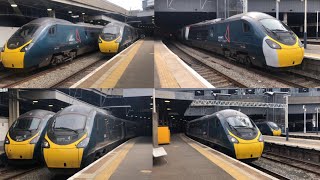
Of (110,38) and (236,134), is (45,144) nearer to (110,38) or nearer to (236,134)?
(110,38)

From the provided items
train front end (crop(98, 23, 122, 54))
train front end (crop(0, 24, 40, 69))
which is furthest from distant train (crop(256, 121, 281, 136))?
train front end (crop(0, 24, 40, 69))

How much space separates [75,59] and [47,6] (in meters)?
3.21

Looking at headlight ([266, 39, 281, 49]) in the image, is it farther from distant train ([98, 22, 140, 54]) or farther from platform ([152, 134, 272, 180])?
platform ([152, 134, 272, 180])

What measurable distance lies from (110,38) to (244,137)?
3.08 meters

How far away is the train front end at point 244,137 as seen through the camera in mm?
6093

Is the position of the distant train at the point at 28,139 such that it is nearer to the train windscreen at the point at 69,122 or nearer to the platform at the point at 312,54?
the train windscreen at the point at 69,122

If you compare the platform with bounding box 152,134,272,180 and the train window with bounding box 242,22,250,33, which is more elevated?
the train window with bounding box 242,22,250,33

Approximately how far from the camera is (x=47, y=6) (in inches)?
140

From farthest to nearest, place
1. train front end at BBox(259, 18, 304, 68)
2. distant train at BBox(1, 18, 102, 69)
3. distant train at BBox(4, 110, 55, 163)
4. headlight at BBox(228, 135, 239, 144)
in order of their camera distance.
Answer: train front end at BBox(259, 18, 304, 68)
headlight at BBox(228, 135, 239, 144)
distant train at BBox(4, 110, 55, 163)
distant train at BBox(1, 18, 102, 69)

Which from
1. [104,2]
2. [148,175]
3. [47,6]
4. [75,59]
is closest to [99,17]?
[104,2]

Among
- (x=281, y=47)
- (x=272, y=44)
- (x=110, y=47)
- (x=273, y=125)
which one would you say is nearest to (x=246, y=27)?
(x=272, y=44)

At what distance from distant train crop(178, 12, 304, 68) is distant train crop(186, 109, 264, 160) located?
145 centimetres

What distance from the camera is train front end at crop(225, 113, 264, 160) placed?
609cm

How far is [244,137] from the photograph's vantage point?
6.18 m
